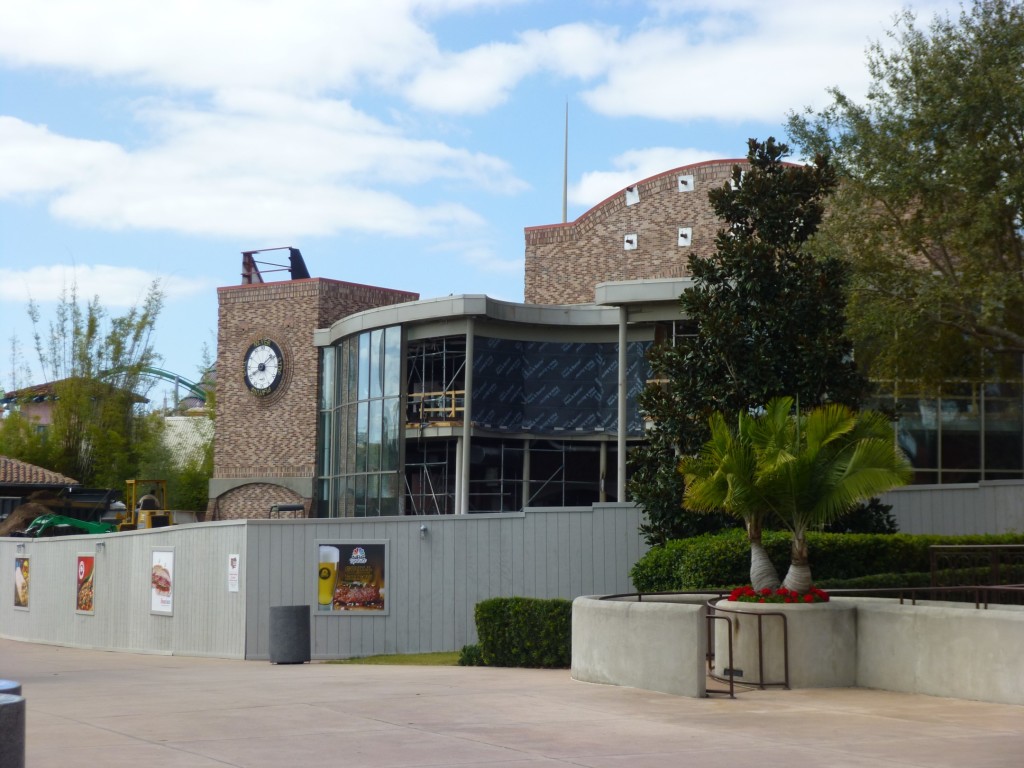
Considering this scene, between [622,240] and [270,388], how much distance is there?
14614 mm

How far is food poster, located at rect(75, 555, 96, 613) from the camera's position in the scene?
30.5 metres

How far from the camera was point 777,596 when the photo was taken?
555 inches

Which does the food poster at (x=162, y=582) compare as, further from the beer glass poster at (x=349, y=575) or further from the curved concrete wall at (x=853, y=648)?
the curved concrete wall at (x=853, y=648)

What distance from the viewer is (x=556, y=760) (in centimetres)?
880

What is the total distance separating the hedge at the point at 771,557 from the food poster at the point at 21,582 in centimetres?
2066

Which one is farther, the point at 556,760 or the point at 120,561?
the point at 120,561

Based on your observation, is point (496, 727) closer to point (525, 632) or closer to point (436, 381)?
point (525, 632)

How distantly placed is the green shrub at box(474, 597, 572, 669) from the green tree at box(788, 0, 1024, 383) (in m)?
10.8

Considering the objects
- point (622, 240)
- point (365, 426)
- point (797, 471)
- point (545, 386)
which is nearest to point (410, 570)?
point (797, 471)

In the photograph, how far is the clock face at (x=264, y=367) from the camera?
4822cm

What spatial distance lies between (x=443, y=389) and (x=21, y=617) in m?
14.4

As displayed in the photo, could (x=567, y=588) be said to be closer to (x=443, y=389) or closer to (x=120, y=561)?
(x=120, y=561)

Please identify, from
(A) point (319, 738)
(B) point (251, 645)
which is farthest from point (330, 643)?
(A) point (319, 738)

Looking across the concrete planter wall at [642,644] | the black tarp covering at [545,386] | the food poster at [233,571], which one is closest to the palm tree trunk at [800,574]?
the concrete planter wall at [642,644]
